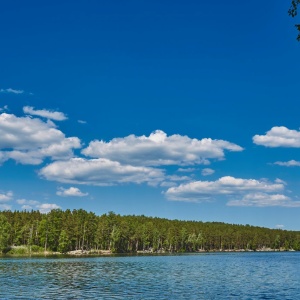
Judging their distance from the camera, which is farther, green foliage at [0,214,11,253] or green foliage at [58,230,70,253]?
green foliage at [58,230,70,253]

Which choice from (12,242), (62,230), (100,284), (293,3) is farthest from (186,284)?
(12,242)

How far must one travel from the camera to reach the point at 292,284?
60.7m

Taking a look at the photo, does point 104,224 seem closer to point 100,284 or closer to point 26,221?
point 26,221

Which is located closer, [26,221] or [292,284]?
[292,284]

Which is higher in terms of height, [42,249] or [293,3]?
[293,3]

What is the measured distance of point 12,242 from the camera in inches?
7062

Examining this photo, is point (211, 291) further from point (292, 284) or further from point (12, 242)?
point (12, 242)

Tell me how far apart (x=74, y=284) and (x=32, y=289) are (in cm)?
788

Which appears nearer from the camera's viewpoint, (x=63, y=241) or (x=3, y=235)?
(x=3, y=235)

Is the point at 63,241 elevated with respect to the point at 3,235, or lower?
lower

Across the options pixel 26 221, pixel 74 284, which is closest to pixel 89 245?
pixel 26 221

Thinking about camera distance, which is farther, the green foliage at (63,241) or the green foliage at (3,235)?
the green foliage at (63,241)

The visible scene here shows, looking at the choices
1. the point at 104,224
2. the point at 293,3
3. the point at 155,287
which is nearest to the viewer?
the point at 293,3

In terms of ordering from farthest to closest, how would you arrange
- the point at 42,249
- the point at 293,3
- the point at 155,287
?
the point at 42,249 < the point at 155,287 < the point at 293,3
